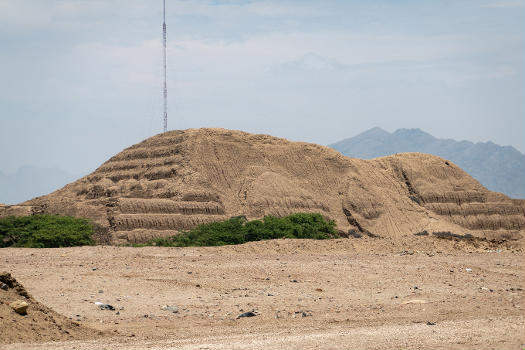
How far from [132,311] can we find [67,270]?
4.14 m

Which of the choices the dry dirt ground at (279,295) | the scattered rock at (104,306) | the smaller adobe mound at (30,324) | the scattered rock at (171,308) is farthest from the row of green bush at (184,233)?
the smaller adobe mound at (30,324)

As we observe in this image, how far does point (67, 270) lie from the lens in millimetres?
17328

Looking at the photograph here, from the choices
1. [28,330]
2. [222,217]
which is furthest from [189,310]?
[222,217]

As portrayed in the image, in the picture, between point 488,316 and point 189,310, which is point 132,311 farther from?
point 488,316

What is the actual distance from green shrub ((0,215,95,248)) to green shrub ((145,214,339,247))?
3.13 meters

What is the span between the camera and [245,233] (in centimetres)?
2914

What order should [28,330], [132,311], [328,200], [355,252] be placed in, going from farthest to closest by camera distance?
[328,200] < [355,252] < [132,311] < [28,330]

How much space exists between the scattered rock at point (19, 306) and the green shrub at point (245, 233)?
16.1 m

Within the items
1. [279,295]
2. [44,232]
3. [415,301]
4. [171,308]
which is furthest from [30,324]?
[44,232]

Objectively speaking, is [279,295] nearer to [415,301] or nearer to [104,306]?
[415,301]

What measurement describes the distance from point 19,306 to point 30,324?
36cm

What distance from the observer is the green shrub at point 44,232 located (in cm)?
2733

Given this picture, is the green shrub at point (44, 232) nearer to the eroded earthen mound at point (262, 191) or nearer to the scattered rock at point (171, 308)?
the eroded earthen mound at point (262, 191)

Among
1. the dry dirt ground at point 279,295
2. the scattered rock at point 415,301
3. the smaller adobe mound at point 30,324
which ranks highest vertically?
the smaller adobe mound at point 30,324
